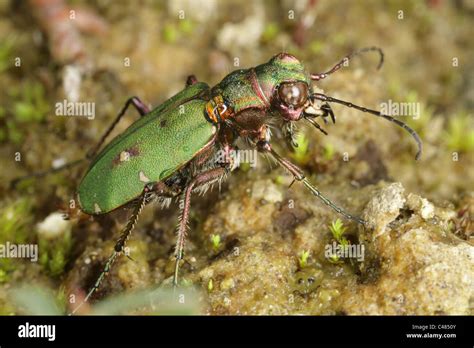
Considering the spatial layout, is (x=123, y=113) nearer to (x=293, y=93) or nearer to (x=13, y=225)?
(x=13, y=225)

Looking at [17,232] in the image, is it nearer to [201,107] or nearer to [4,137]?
[4,137]

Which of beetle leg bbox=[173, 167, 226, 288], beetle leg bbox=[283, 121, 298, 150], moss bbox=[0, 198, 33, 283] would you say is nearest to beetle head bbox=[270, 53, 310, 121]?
beetle leg bbox=[283, 121, 298, 150]

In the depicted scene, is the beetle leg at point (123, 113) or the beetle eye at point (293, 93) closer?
the beetle eye at point (293, 93)

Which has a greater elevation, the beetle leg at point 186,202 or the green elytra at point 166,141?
the green elytra at point 166,141

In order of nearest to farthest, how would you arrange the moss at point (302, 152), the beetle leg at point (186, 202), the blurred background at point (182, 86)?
the beetle leg at point (186, 202)
the blurred background at point (182, 86)
the moss at point (302, 152)

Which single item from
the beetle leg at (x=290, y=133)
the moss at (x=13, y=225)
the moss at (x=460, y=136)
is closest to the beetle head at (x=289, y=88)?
the beetle leg at (x=290, y=133)

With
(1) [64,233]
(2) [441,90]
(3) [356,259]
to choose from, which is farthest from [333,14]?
(1) [64,233]

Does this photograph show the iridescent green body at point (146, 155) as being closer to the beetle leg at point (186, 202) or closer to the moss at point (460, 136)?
the beetle leg at point (186, 202)

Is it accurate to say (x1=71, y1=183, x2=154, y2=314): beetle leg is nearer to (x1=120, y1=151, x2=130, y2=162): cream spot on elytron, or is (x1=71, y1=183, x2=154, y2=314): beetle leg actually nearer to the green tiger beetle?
the green tiger beetle
